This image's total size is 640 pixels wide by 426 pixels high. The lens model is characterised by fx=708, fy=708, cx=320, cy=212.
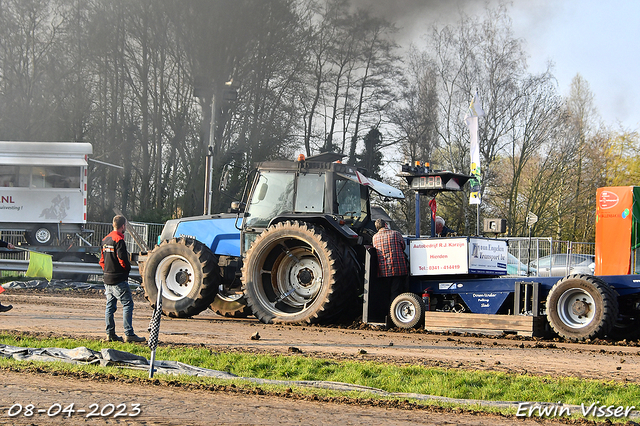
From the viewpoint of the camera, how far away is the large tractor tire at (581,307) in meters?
10.0

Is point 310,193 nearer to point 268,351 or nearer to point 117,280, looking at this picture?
point 117,280

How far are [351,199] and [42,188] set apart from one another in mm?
14275

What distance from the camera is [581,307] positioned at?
1030 cm

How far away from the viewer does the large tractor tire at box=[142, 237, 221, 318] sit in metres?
12.6

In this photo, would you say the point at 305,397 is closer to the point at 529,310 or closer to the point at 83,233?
the point at 529,310

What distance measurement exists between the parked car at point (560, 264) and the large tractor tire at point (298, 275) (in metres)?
12.7

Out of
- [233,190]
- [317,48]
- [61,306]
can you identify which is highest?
[317,48]

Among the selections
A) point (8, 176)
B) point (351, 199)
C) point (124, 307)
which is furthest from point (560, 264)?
point (8, 176)

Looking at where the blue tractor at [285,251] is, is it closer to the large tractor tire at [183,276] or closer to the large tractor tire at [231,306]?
the large tractor tire at [183,276]

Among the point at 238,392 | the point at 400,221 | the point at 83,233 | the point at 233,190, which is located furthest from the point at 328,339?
the point at 400,221

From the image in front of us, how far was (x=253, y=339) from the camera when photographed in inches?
391

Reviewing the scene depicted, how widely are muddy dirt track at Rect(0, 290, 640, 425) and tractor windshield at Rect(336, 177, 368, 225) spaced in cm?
212

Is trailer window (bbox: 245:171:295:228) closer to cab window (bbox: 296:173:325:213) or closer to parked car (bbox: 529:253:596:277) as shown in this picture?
cab window (bbox: 296:173:325:213)

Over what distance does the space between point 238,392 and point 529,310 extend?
20.8 ft
